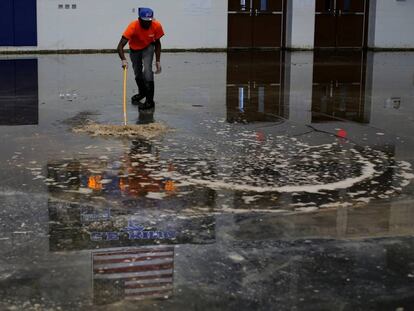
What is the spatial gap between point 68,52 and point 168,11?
3722 mm

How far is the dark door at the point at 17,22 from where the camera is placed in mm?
22438

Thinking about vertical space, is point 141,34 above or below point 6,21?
below

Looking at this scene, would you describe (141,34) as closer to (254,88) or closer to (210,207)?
(254,88)

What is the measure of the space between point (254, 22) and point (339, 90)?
12964mm

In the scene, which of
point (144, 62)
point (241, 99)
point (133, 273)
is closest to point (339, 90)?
point (241, 99)

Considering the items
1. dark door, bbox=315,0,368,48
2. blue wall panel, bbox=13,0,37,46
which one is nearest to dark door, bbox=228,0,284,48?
dark door, bbox=315,0,368,48

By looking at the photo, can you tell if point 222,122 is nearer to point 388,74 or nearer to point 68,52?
point 388,74

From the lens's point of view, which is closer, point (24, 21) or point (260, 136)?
point (260, 136)

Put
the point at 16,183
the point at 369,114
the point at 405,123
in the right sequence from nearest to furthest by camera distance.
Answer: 1. the point at 16,183
2. the point at 405,123
3. the point at 369,114

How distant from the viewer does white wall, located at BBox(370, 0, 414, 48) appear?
85.2 feet

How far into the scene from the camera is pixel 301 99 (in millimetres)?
11539

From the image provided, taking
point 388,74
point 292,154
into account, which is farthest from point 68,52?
point 292,154

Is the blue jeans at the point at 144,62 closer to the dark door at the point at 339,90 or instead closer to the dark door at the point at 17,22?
the dark door at the point at 339,90

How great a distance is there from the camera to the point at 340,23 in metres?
26.0
